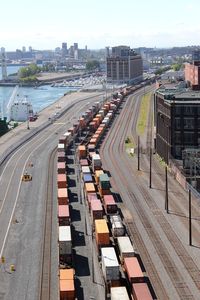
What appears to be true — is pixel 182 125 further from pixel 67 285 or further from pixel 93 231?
pixel 67 285

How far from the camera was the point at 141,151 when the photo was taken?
441 ft

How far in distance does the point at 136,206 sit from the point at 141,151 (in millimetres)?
45744

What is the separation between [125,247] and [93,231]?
12469 mm

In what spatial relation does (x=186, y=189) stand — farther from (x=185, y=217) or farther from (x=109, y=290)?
(x=109, y=290)

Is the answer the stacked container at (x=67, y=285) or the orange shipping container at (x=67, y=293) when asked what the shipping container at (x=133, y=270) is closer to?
the stacked container at (x=67, y=285)

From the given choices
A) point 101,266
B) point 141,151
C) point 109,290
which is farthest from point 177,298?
point 141,151

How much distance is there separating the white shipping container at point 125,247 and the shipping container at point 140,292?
8699 mm

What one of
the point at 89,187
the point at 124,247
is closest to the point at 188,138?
the point at 89,187

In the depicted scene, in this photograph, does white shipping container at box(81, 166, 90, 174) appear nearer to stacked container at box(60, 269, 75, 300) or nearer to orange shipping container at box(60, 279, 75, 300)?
stacked container at box(60, 269, 75, 300)

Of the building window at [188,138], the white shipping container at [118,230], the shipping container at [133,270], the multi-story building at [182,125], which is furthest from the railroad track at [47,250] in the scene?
the building window at [188,138]

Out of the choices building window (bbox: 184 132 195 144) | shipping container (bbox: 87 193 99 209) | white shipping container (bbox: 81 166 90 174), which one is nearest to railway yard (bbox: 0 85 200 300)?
white shipping container (bbox: 81 166 90 174)

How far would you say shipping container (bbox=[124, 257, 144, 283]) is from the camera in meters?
56.5

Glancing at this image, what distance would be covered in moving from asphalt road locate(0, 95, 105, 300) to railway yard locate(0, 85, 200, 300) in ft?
0.43

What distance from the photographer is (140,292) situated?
53062 millimetres
